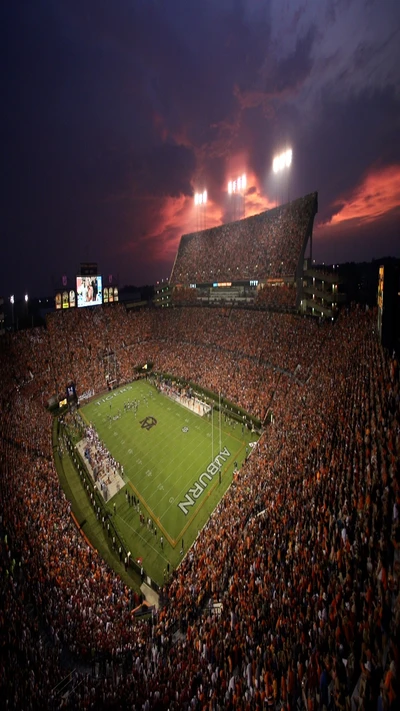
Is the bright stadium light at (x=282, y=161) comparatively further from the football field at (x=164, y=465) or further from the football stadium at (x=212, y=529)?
the football field at (x=164, y=465)

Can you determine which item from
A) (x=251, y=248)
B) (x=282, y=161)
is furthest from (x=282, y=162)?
(x=251, y=248)

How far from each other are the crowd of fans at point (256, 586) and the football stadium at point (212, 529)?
58 millimetres

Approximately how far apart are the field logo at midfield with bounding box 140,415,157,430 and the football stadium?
0.38 meters

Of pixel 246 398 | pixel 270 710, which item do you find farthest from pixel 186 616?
pixel 246 398

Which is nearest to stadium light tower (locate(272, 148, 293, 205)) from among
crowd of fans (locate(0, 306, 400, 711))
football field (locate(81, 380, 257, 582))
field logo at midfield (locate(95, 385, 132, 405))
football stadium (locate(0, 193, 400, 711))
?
football stadium (locate(0, 193, 400, 711))

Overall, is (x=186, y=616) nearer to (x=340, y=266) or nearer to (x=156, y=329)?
(x=340, y=266)

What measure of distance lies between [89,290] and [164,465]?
3258cm

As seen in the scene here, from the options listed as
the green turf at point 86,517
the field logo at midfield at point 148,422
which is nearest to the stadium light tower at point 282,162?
the field logo at midfield at point 148,422

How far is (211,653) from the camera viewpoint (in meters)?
8.30

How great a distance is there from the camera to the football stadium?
22.5ft

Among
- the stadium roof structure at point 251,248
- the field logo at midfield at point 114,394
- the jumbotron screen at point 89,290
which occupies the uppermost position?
the stadium roof structure at point 251,248

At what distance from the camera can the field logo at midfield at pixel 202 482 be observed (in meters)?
17.5

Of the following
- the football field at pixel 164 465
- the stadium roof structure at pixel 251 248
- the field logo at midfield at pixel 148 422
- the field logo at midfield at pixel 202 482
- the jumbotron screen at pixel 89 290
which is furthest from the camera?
the jumbotron screen at pixel 89 290

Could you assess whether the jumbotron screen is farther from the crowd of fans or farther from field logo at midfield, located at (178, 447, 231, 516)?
field logo at midfield, located at (178, 447, 231, 516)
